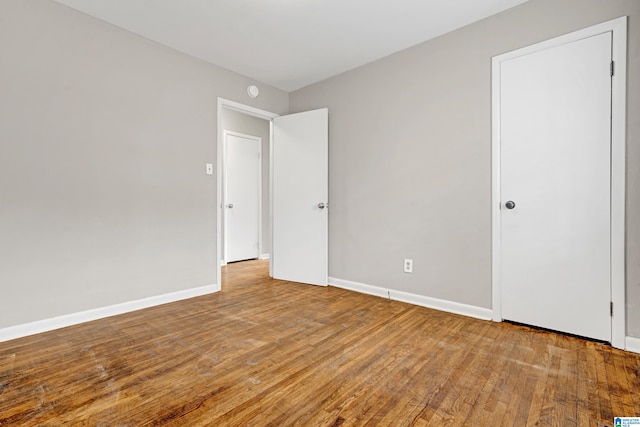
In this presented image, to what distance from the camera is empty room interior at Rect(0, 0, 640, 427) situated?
1569 mm

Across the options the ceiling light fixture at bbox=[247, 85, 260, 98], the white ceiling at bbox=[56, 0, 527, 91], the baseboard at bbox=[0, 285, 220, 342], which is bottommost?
the baseboard at bbox=[0, 285, 220, 342]

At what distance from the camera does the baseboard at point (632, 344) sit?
1902 millimetres

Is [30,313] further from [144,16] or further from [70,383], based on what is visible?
[144,16]

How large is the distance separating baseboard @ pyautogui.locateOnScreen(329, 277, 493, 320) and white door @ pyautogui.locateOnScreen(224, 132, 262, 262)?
7.07ft

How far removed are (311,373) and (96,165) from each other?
2353 mm

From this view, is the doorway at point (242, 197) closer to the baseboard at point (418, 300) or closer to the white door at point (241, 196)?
the white door at point (241, 196)

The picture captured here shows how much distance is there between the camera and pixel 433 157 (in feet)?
9.15

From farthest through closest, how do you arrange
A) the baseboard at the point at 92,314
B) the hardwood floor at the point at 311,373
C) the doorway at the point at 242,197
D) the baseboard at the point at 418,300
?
the doorway at the point at 242,197
the baseboard at the point at 418,300
the baseboard at the point at 92,314
the hardwood floor at the point at 311,373

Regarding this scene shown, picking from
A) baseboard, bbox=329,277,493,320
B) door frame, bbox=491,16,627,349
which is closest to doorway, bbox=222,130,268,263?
baseboard, bbox=329,277,493,320

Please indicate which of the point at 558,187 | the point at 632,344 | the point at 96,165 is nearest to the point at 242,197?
the point at 96,165

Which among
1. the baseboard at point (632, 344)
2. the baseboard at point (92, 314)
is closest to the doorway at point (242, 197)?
the baseboard at point (92, 314)

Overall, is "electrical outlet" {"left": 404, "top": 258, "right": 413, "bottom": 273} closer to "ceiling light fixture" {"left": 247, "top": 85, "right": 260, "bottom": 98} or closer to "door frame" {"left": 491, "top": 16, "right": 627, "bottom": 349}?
"door frame" {"left": 491, "top": 16, "right": 627, "bottom": 349}

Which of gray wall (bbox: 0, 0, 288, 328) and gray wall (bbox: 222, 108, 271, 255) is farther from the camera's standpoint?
gray wall (bbox: 222, 108, 271, 255)

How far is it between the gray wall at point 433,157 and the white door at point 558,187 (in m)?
0.12
